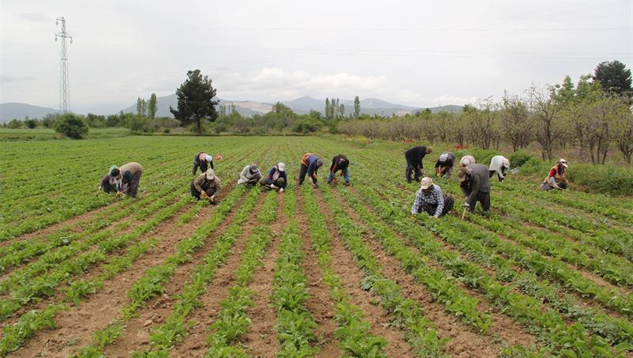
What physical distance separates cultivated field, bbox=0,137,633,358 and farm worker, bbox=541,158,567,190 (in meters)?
2.59

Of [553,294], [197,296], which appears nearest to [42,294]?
[197,296]

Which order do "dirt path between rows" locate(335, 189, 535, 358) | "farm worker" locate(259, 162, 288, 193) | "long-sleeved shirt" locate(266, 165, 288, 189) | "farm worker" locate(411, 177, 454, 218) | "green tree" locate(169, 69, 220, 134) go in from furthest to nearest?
1. "green tree" locate(169, 69, 220, 134)
2. "long-sleeved shirt" locate(266, 165, 288, 189)
3. "farm worker" locate(259, 162, 288, 193)
4. "farm worker" locate(411, 177, 454, 218)
5. "dirt path between rows" locate(335, 189, 535, 358)

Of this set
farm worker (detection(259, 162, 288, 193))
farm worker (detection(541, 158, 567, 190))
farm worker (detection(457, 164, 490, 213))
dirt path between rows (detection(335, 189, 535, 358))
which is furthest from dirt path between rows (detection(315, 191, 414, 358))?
farm worker (detection(541, 158, 567, 190))

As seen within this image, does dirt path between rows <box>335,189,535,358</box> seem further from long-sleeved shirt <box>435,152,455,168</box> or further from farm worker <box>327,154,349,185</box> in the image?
long-sleeved shirt <box>435,152,455,168</box>

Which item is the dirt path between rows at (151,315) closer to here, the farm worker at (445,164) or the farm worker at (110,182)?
the farm worker at (110,182)

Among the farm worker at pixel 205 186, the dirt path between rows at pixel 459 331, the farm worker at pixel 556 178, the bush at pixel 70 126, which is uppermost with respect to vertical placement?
the bush at pixel 70 126

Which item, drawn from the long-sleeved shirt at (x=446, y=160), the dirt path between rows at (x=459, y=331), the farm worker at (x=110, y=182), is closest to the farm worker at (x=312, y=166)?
the long-sleeved shirt at (x=446, y=160)

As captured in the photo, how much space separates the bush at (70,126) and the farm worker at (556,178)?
54961 millimetres

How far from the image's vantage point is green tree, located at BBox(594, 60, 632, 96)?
52.2 m

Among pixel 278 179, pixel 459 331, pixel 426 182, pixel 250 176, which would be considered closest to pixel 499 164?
pixel 426 182

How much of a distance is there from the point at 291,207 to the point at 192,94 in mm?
68166

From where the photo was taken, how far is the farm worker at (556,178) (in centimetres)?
1369

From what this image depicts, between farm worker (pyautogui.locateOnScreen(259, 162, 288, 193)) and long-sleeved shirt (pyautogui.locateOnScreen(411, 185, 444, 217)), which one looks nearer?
long-sleeved shirt (pyautogui.locateOnScreen(411, 185, 444, 217))

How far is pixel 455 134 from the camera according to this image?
33.5m
